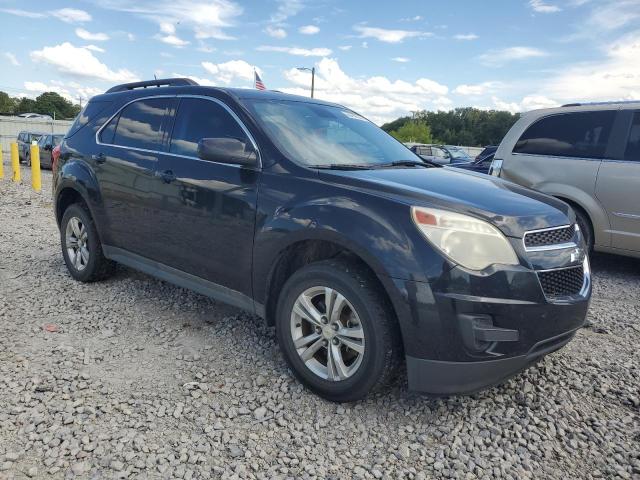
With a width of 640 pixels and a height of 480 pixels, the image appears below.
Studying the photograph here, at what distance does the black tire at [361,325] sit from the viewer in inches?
103

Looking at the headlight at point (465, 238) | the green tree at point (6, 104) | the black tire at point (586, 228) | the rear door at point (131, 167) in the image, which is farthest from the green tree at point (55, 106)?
the headlight at point (465, 238)

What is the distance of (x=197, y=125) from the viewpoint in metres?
3.75

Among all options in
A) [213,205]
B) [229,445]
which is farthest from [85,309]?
[229,445]

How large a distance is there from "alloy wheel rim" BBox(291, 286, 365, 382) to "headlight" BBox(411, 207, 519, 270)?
0.58 metres

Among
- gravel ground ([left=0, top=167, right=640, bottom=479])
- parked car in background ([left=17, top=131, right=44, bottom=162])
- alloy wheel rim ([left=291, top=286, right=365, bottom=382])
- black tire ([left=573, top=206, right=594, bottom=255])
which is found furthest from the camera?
parked car in background ([left=17, top=131, right=44, bottom=162])

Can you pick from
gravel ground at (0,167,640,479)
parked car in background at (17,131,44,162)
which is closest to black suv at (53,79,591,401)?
gravel ground at (0,167,640,479)

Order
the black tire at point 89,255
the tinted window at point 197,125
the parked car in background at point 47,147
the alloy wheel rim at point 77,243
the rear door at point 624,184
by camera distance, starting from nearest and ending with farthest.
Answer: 1. the tinted window at point 197,125
2. the black tire at point 89,255
3. the alloy wheel rim at point 77,243
4. the rear door at point 624,184
5. the parked car in background at point 47,147

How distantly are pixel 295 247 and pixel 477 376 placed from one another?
1237mm

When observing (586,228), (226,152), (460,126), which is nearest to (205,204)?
(226,152)

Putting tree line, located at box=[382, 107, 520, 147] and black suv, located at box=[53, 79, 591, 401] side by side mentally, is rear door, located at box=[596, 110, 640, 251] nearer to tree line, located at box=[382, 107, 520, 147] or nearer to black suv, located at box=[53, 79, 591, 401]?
black suv, located at box=[53, 79, 591, 401]

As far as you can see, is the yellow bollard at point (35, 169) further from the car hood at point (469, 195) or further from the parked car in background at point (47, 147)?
the car hood at point (469, 195)

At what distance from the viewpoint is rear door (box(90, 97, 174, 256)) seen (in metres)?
3.97

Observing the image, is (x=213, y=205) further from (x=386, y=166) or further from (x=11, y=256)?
(x=11, y=256)

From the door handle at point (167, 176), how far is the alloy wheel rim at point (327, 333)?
1441 mm
